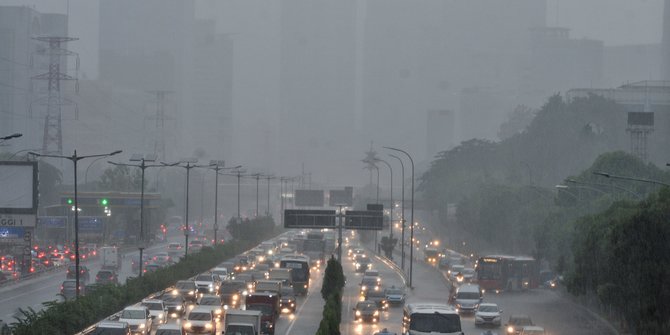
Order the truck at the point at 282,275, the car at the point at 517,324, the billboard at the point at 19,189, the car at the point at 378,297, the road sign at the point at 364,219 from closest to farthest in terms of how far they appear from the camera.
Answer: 1. the car at the point at 517,324
2. the car at the point at 378,297
3. the billboard at the point at 19,189
4. the truck at the point at 282,275
5. the road sign at the point at 364,219

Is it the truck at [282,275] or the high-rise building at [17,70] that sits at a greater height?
the high-rise building at [17,70]

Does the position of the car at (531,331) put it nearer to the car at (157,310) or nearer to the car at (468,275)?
the car at (157,310)

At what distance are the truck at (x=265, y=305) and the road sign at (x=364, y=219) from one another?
28517 mm

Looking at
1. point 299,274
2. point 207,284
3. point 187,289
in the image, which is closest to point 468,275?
point 299,274

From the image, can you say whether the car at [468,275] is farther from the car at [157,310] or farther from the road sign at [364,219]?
the car at [157,310]

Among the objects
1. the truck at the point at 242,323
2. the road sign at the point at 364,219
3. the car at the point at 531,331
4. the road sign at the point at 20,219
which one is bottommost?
the car at the point at 531,331

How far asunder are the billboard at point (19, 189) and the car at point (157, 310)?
1472 centimetres

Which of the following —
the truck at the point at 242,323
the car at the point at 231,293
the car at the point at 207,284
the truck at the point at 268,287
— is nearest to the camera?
the truck at the point at 242,323

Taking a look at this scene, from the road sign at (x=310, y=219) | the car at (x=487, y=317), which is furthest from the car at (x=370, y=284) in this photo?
the car at (x=487, y=317)

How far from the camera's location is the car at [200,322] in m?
37.4

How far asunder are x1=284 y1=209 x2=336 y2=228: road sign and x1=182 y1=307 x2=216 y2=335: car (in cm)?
3357

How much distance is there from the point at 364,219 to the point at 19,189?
85.3ft

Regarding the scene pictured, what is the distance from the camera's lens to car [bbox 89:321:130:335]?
3225 cm

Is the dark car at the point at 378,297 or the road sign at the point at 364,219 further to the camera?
the road sign at the point at 364,219
